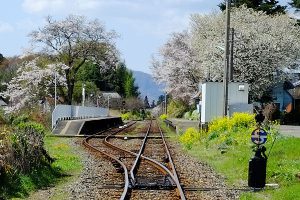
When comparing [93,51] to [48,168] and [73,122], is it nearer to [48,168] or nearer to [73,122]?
[73,122]

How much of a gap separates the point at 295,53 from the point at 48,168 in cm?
3970

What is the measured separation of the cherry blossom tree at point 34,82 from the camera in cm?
5469

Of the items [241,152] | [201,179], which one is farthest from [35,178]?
[241,152]

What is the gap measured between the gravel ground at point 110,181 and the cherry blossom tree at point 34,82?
37.0 m

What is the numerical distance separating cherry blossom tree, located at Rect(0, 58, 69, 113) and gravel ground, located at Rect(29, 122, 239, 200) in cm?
3696

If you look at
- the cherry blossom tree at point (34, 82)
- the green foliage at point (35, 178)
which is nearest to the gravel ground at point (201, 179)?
the green foliage at point (35, 178)

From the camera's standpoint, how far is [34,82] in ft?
184

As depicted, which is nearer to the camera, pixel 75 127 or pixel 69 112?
pixel 75 127

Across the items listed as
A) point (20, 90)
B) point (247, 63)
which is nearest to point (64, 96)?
point (20, 90)

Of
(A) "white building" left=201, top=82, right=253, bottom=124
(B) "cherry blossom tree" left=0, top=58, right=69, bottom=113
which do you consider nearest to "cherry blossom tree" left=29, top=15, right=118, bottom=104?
(B) "cherry blossom tree" left=0, top=58, right=69, bottom=113

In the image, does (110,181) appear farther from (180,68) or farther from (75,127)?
(180,68)

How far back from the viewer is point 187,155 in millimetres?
20328

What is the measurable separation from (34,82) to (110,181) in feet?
146

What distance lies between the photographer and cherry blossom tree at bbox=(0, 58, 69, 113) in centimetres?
5469
